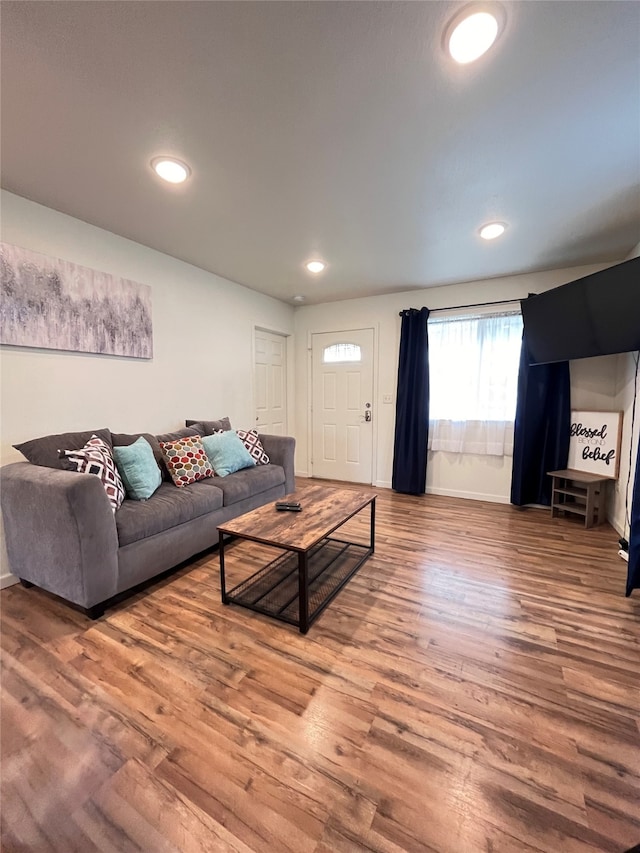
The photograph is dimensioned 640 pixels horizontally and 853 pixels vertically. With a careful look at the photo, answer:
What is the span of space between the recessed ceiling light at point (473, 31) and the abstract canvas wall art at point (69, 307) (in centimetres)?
252

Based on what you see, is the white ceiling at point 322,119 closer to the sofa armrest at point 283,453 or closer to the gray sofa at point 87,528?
the gray sofa at point 87,528

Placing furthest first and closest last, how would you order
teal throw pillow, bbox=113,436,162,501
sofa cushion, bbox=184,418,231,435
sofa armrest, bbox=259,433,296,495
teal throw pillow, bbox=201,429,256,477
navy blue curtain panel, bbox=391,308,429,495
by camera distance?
navy blue curtain panel, bbox=391,308,429,495 → sofa armrest, bbox=259,433,296,495 → sofa cushion, bbox=184,418,231,435 → teal throw pillow, bbox=201,429,256,477 → teal throw pillow, bbox=113,436,162,501

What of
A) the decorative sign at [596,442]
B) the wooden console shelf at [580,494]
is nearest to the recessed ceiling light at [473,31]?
A: the decorative sign at [596,442]

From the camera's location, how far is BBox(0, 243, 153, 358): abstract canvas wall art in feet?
6.88

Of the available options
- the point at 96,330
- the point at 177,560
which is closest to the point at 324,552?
the point at 177,560

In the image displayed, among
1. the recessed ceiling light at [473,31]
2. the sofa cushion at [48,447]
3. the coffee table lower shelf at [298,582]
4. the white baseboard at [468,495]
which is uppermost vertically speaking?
the recessed ceiling light at [473,31]

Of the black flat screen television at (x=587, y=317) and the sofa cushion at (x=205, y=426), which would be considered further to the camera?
the sofa cushion at (x=205, y=426)

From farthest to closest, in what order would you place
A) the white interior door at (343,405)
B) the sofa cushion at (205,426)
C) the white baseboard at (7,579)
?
the white interior door at (343,405), the sofa cushion at (205,426), the white baseboard at (7,579)

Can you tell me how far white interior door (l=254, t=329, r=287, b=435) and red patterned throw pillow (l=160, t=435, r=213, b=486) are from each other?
157cm

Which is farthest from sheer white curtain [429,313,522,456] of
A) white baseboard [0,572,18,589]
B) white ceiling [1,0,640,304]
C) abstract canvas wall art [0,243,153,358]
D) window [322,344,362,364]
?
white baseboard [0,572,18,589]

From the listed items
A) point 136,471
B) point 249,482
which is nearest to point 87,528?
point 136,471

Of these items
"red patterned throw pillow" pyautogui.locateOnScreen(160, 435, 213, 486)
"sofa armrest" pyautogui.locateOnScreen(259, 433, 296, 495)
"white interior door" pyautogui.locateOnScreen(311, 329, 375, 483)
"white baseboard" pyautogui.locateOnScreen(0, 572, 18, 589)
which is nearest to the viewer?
"white baseboard" pyautogui.locateOnScreen(0, 572, 18, 589)

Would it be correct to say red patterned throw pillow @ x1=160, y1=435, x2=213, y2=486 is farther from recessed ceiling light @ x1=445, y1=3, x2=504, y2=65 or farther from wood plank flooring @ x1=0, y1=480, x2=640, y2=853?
recessed ceiling light @ x1=445, y1=3, x2=504, y2=65

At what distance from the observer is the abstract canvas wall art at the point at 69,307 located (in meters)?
2.10
